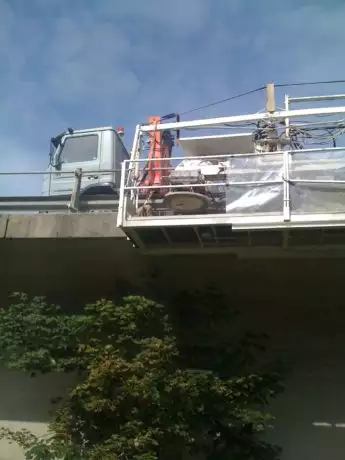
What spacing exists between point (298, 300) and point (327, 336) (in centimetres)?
82

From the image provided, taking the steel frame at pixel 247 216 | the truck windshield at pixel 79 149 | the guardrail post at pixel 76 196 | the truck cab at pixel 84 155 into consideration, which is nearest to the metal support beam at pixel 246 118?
the steel frame at pixel 247 216

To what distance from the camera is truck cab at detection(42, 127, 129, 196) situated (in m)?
11.5

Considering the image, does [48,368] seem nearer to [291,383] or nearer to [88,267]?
[88,267]

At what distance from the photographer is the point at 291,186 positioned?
755 cm

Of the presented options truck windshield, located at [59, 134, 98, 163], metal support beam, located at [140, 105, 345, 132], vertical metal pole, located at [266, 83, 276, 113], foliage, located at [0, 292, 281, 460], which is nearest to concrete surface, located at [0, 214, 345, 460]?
foliage, located at [0, 292, 281, 460]

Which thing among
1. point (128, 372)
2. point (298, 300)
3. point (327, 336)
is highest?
point (298, 300)

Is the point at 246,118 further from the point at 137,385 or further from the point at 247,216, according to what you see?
the point at 137,385

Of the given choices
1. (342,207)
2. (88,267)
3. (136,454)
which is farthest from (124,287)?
(342,207)

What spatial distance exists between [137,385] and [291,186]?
3411 mm

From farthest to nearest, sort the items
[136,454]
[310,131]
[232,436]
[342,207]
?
[310,131]
[232,436]
[342,207]
[136,454]

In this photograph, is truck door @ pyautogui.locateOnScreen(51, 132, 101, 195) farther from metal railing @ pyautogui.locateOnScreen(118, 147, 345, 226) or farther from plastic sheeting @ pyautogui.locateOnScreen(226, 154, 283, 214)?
plastic sheeting @ pyautogui.locateOnScreen(226, 154, 283, 214)

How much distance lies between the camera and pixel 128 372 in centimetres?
692

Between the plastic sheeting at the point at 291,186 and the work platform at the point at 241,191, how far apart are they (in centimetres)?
1

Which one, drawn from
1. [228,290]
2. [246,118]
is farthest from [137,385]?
[246,118]
